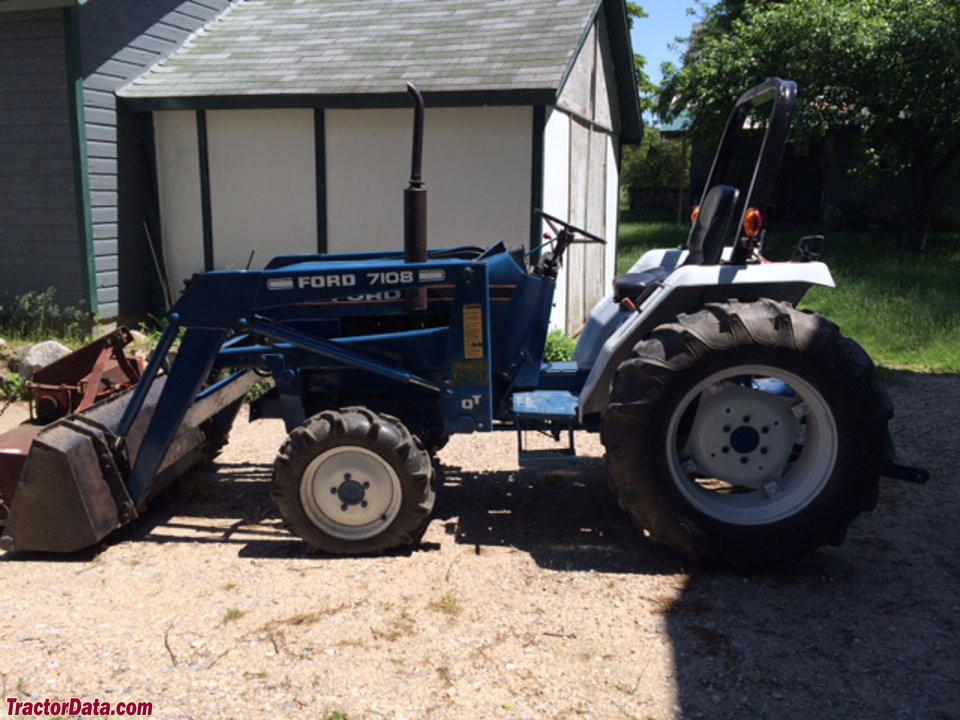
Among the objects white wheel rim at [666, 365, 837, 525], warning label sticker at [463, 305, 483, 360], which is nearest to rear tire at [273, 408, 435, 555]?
warning label sticker at [463, 305, 483, 360]

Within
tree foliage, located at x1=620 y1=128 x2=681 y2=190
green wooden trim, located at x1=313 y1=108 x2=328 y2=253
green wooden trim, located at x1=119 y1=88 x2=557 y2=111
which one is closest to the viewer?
green wooden trim, located at x1=119 y1=88 x2=557 y2=111

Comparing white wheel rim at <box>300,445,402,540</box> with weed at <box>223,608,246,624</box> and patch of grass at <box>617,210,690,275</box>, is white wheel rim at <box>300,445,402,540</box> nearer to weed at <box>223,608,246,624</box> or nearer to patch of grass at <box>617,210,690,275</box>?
weed at <box>223,608,246,624</box>

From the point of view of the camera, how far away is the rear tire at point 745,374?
3617mm

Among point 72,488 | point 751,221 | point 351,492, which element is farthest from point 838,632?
point 72,488

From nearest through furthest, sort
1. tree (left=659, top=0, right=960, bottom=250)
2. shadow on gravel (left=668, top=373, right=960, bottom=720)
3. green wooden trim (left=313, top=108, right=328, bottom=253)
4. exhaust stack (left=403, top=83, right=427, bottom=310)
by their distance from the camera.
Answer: shadow on gravel (left=668, top=373, right=960, bottom=720), exhaust stack (left=403, top=83, right=427, bottom=310), green wooden trim (left=313, top=108, right=328, bottom=253), tree (left=659, top=0, right=960, bottom=250)

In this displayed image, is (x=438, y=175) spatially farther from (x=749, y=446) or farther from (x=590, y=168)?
(x=749, y=446)

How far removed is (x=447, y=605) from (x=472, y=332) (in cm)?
124

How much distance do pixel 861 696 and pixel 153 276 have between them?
25.9 feet

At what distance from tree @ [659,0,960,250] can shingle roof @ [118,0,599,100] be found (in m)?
8.11

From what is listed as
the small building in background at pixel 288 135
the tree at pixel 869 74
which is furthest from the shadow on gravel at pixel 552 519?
the tree at pixel 869 74

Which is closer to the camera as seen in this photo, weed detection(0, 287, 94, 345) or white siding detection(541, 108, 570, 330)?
white siding detection(541, 108, 570, 330)

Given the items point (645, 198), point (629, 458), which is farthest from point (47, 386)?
point (645, 198)

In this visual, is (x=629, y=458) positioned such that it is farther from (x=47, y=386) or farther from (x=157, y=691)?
(x=47, y=386)

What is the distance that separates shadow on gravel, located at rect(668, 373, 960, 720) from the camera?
2.83 meters
